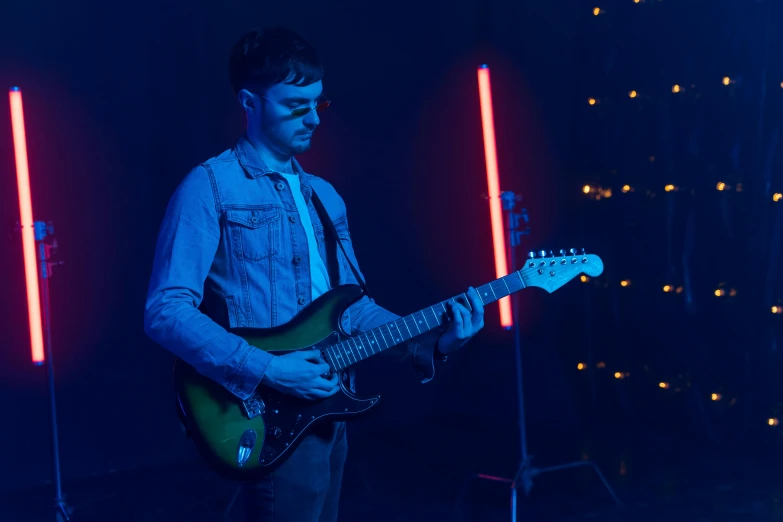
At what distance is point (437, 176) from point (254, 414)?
344cm

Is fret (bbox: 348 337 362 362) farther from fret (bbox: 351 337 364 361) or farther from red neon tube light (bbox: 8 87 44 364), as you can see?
red neon tube light (bbox: 8 87 44 364)

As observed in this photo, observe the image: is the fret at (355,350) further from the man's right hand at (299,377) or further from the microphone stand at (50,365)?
the microphone stand at (50,365)

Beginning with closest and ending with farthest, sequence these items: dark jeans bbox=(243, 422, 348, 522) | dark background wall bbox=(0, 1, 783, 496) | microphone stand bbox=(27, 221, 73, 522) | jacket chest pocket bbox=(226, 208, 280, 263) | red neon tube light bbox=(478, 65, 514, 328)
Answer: dark jeans bbox=(243, 422, 348, 522)
jacket chest pocket bbox=(226, 208, 280, 263)
red neon tube light bbox=(478, 65, 514, 328)
microphone stand bbox=(27, 221, 73, 522)
dark background wall bbox=(0, 1, 783, 496)

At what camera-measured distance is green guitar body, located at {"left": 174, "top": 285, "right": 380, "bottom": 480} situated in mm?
1842

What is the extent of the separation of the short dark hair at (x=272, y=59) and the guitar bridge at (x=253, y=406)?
76 centimetres

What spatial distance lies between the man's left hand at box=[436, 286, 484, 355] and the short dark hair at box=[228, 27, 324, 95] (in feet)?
2.26

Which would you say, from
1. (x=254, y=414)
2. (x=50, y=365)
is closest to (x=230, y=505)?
(x=50, y=365)

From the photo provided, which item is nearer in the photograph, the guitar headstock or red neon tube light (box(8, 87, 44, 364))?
the guitar headstock

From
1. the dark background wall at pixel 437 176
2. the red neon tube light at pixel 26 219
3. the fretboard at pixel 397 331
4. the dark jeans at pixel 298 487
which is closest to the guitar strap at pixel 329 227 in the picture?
the fretboard at pixel 397 331

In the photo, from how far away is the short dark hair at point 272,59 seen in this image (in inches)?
79.2

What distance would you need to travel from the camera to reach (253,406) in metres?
1.90

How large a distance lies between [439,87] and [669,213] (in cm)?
164

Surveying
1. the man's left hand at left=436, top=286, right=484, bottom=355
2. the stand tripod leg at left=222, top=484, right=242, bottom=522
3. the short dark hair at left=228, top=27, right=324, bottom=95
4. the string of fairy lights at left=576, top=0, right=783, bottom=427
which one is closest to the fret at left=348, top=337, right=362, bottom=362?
the man's left hand at left=436, top=286, right=484, bottom=355

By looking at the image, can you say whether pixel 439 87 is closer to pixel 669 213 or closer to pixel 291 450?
pixel 669 213
